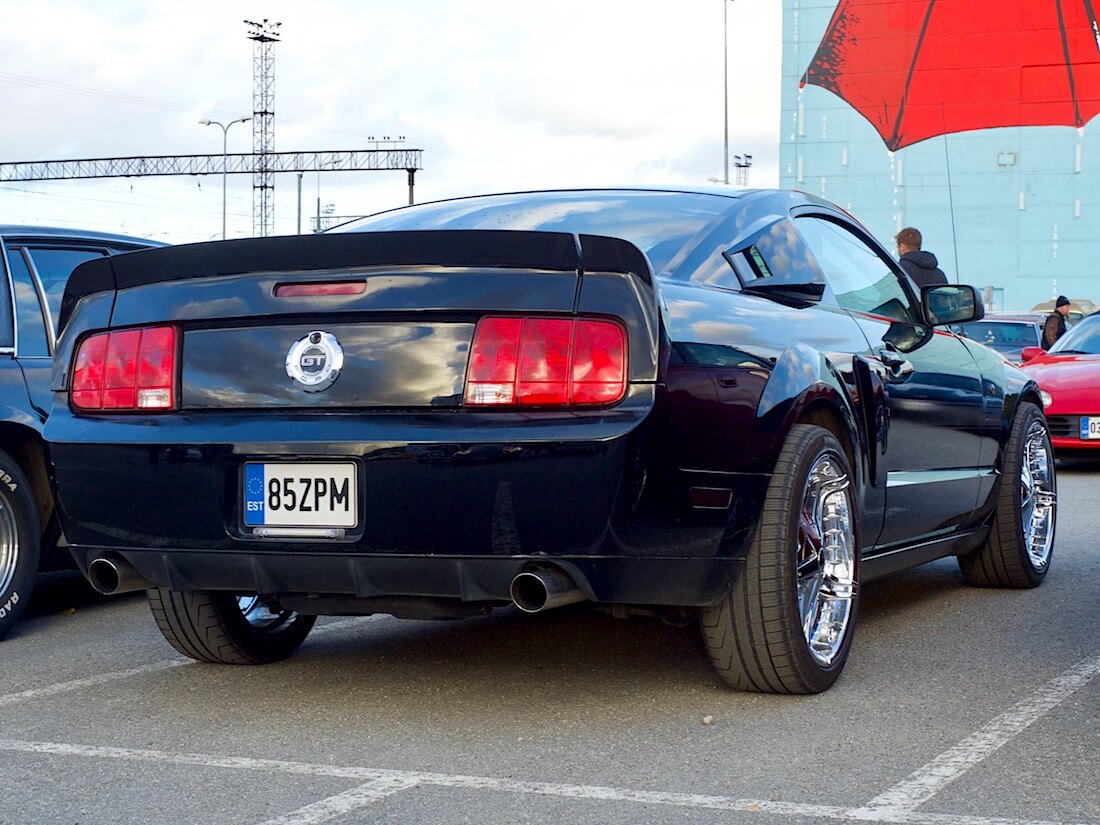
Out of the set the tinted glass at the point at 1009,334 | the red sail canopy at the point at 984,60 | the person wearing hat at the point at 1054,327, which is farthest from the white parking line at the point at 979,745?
the red sail canopy at the point at 984,60

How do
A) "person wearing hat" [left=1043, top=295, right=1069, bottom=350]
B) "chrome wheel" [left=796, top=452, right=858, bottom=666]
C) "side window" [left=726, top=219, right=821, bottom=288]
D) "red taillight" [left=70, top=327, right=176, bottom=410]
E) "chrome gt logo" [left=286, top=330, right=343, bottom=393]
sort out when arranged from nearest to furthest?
"chrome gt logo" [left=286, top=330, right=343, bottom=393] < "red taillight" [left=70, top=327, right=176, bottom=410] < "chrome wheel" [left=796, top=452, right=858, bottom=666] < "side window" [left=726, top=219, right=821, bottom=288] < "person wearing hat" [left=1043, top=295, right=1069, bottom=350]

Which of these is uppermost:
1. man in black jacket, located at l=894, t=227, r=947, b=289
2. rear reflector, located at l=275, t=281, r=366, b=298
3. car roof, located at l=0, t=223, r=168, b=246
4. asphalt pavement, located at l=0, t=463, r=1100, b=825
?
man in black jacket, located at l=894, t=227, r=947, b=289

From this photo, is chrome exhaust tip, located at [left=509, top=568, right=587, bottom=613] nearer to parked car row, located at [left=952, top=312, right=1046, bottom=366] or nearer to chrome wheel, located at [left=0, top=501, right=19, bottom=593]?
chrome wheel, located at [left=0, top=501, right=19, bottom=593]

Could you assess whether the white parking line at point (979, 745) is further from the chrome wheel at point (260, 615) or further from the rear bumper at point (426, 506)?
the chrome wheel at point (260, 615)

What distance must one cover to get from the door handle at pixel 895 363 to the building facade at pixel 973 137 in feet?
155

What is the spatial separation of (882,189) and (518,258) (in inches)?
2030

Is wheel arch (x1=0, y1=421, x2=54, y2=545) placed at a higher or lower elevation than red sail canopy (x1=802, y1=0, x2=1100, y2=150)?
lower

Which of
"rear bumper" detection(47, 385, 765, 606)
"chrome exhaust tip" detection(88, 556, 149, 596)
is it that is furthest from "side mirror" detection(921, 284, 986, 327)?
"chrome exhaust tip" detection(88, 556, 149, 596)

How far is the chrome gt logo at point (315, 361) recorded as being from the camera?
3.90 meters

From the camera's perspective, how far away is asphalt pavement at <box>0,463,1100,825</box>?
336 cm

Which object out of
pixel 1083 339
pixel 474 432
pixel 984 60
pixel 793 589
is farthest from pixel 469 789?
pixel 984 60

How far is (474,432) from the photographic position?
372 centimetres

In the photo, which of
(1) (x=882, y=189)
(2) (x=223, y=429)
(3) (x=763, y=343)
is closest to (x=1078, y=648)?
(3) (x=763, y=343)

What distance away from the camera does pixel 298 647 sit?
5230 millimetres
